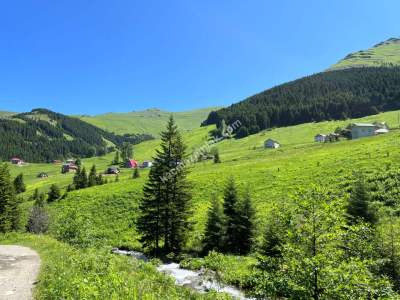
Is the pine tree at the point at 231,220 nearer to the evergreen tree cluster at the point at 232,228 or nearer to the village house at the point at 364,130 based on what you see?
the evergreen tree cluster at the point at 232,228

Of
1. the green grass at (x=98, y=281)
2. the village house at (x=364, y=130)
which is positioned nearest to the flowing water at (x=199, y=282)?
the green grass at (x=98, y=281)

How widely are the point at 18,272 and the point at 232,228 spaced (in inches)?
840

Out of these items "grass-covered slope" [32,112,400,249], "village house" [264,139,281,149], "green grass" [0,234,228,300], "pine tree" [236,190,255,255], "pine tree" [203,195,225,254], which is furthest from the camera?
"village house" [264,139,281,149]

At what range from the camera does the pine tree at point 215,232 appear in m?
37.7

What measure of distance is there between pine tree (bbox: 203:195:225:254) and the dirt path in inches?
675

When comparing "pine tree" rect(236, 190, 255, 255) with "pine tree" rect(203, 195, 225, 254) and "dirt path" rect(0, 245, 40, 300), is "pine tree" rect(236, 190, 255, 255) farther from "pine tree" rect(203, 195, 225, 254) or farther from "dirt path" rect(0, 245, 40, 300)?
"dirt path" rect(0, 245, 40, 300)

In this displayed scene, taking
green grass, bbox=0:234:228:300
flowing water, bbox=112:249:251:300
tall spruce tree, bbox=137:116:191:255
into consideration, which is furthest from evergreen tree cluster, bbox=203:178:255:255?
green grass, bbox=0:234:228:300

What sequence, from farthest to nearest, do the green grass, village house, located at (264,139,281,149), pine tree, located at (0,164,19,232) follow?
village house, located at (264,139,281,149)
pine tree, located at (0,164,19,232)
the green grass

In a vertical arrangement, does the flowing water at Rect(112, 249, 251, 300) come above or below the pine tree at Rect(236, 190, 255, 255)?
below

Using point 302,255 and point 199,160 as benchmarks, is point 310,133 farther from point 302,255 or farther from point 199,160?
point 302,255

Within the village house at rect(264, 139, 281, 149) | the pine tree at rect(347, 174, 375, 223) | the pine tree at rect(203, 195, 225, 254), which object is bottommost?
the pine tree at rect(203, 195, 225, 254)

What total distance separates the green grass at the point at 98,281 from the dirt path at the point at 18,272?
1.73 ft

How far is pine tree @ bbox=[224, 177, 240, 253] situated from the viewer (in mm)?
37000

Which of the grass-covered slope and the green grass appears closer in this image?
the green grass
